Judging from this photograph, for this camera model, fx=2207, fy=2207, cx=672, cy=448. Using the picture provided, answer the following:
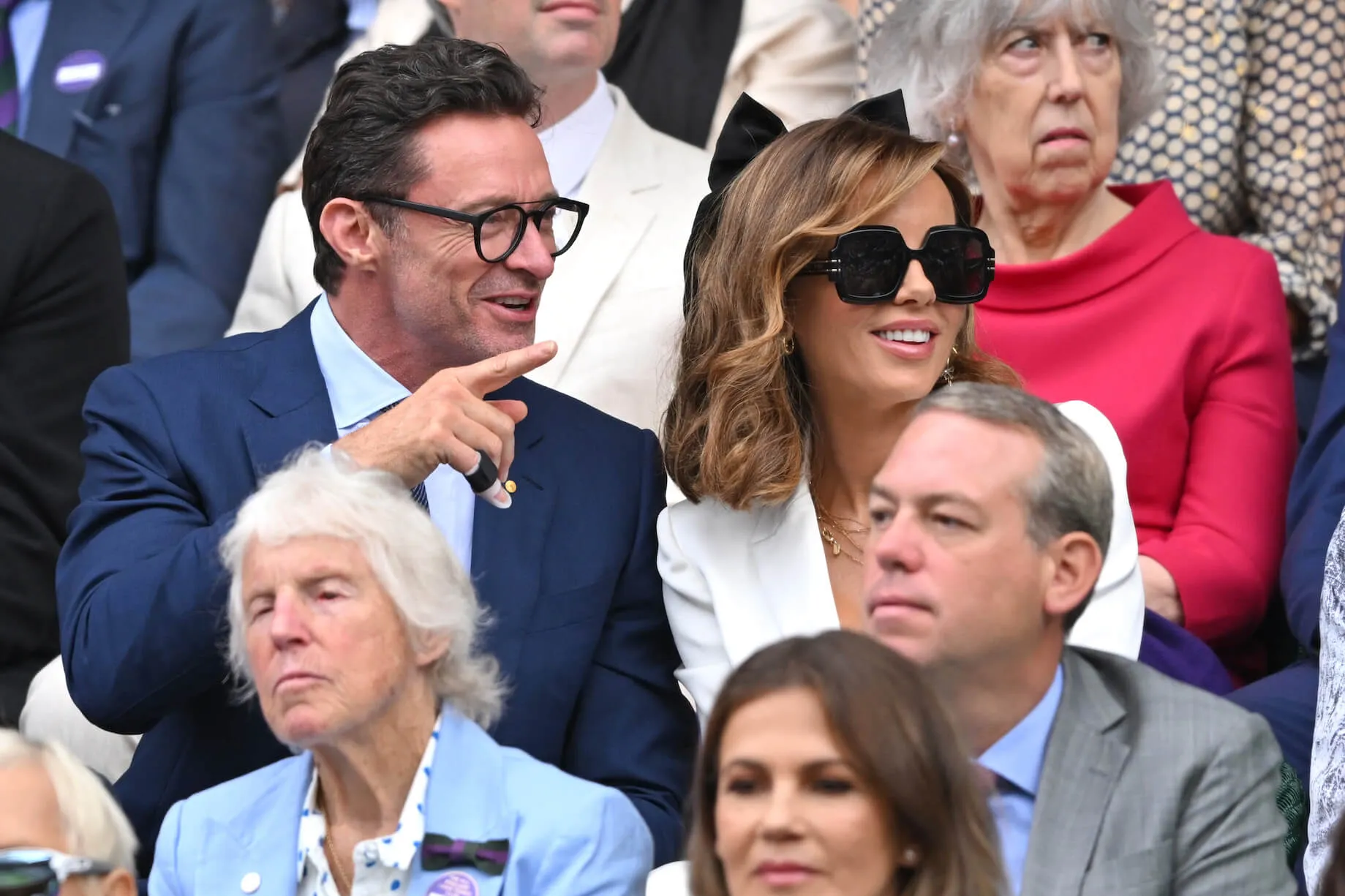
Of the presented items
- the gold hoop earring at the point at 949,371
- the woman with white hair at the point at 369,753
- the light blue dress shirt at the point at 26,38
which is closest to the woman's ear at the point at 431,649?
the woman with white hair at the point at 369,753

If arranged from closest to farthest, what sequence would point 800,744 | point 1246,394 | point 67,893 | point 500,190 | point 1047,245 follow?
1. point 800,744
2. point 67,893
3. point 500,190
4. point 1246,394
5. point 1047,245

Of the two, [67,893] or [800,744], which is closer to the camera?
[800,744]

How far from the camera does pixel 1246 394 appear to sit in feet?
12.7

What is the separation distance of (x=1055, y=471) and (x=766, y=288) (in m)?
0.79

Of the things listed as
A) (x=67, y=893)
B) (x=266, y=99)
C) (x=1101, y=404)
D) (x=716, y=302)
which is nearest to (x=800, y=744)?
(x=67, y=893)

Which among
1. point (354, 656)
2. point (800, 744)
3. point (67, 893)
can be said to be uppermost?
point (800, 744)

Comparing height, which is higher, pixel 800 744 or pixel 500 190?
pixel 500 190

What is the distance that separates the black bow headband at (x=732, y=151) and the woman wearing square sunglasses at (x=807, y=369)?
0.16ft

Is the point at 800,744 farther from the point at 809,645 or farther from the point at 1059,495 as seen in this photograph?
the point at 1059,495

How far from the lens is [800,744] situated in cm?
232

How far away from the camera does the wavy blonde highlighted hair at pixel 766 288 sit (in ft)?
11.2

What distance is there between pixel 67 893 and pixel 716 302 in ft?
4.53

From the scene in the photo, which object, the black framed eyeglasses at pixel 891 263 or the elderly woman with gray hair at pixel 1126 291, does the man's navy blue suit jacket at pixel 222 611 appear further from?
the elderly woman with gray hair at pixel 1126 291

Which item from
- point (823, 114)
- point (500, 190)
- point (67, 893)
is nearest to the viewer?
point (67, 893)
